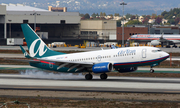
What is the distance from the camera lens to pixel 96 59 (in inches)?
1658

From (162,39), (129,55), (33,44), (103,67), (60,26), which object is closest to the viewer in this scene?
(103,67)

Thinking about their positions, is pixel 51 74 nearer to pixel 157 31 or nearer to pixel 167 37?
pixel 167 37

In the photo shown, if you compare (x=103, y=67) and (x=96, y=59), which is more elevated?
(x=96, y=59)

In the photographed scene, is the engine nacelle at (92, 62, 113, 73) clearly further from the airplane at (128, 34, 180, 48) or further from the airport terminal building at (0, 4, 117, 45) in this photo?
the airport terminal building at (0, 4, 117, 45)

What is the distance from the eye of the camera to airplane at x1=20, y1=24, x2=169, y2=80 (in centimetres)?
4047

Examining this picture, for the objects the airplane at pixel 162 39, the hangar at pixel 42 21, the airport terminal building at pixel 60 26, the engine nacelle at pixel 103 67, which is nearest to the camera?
the engine nacelle at pixel 103 67

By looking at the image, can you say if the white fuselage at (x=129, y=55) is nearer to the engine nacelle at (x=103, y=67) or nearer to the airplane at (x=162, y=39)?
the engine nacelle at (x=103, y=67)

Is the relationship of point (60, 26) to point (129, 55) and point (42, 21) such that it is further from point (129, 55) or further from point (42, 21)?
point (129, 55)

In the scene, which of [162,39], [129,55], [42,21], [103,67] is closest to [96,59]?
[103,67]

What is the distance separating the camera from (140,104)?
24312 mm

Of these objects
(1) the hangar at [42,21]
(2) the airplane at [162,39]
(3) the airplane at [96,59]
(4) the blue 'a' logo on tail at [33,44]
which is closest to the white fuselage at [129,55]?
(3) the airplane at [96,59]

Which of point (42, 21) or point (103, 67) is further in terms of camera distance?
point (42, 21)

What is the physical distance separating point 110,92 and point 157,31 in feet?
549

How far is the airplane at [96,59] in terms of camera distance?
40.5 meters
